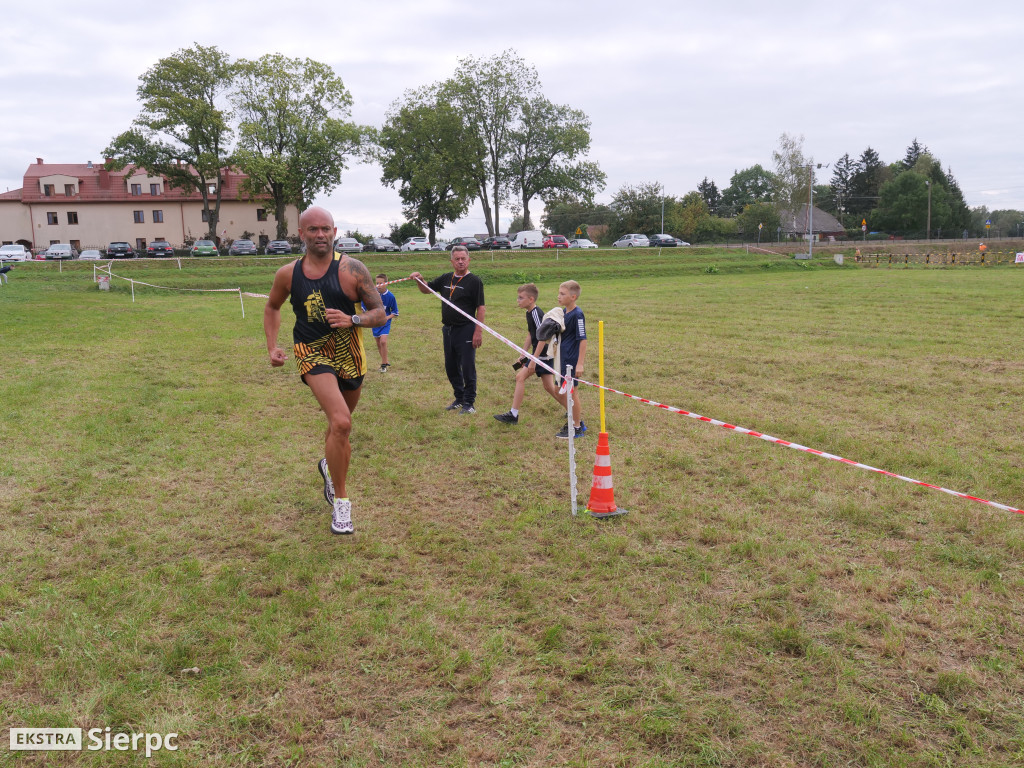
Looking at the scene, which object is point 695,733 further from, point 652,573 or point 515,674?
point 652,573

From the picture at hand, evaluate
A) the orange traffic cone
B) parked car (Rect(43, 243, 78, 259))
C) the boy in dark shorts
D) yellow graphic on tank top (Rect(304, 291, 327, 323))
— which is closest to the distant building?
parked car (Rect(43, 243, 78, 259))

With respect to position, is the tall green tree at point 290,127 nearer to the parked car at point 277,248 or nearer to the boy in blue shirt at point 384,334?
the parked car at point 277,248

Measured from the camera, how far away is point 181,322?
59.6 ft

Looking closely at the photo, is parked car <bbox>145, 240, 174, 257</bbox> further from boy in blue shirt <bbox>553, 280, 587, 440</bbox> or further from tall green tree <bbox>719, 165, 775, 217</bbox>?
tall green tree <bbox>719, 165, 775, 217</bbox>

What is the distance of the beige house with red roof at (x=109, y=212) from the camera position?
6719 centimetres

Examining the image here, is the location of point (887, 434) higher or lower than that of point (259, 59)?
lower

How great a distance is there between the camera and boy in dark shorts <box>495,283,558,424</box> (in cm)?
774

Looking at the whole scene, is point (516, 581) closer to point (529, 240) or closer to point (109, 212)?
point (529, 240)

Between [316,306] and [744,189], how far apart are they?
134m

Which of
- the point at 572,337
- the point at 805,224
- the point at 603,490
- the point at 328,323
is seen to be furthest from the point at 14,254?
the point at 805,224

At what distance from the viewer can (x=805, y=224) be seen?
8494 centimetres

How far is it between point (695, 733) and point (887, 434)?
5574 millimetres

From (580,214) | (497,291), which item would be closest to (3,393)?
(497,291)

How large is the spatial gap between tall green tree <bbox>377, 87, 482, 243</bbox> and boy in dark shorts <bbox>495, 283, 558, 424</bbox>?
61.7 m
